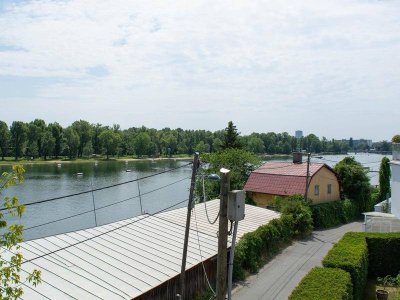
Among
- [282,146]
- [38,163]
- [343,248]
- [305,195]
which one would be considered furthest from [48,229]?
[282,146]

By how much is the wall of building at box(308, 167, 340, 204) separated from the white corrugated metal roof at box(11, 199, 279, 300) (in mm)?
18066

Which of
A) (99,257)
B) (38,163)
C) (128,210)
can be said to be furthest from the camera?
(38,163)

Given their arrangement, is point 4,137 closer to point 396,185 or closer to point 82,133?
point 82,133

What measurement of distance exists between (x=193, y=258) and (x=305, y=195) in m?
19.2

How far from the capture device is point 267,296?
1848cm

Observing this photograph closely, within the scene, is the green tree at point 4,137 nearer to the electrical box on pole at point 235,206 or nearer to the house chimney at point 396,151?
the house chimney at point 396,151

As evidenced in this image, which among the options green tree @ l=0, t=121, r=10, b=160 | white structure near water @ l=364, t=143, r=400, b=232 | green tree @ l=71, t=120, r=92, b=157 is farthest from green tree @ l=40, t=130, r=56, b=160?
white structure near water @ l=364, t=143, r=400, b=232

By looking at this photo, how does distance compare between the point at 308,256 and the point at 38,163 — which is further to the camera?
the point at 38,163

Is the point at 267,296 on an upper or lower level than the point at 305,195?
lower

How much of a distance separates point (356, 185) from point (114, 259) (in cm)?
3128

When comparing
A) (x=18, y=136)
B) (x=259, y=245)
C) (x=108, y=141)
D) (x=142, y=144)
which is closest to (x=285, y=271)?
(x=259, y=245)

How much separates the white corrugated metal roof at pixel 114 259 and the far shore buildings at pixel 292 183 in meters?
16.5

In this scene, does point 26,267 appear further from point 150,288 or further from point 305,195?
point 305,195

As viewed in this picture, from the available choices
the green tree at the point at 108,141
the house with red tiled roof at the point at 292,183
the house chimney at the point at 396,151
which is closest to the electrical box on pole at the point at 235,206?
the house chimney at the point at 396,151
